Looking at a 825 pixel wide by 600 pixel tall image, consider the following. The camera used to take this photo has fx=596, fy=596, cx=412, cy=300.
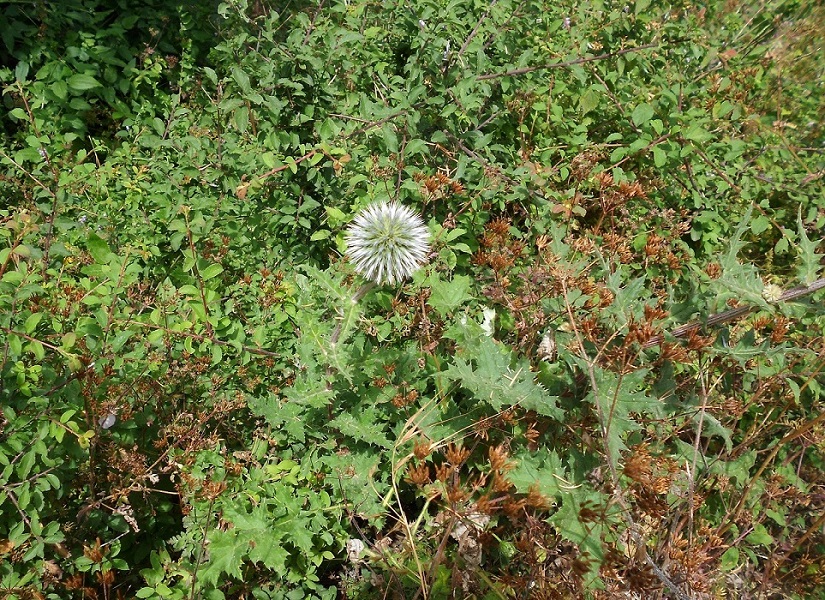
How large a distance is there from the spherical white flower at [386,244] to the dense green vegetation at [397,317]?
14 cm

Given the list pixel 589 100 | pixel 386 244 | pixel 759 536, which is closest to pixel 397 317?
pixel 386 244

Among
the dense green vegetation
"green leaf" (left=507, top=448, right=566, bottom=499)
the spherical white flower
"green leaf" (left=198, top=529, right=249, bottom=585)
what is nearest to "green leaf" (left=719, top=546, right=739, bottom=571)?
the dense green vegetation

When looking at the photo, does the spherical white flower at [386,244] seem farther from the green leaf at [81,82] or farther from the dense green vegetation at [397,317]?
the green leaf at [81,82]

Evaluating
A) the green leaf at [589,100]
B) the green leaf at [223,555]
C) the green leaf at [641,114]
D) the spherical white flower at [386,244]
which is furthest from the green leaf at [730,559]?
the green leaf at [589,100]

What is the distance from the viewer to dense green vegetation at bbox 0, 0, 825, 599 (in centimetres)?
→ 218

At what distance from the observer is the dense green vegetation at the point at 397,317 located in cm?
218

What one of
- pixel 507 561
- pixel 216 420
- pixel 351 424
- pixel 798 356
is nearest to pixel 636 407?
pixel 507 561

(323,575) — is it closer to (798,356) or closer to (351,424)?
(351,424)

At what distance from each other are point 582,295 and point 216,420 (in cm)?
167

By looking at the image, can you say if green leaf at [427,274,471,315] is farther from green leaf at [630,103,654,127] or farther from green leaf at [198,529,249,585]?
green leaf at [630,103,654,127]

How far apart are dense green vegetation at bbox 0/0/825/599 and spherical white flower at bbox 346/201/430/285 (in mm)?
143

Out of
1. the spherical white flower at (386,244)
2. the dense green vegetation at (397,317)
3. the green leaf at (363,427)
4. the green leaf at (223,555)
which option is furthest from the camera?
the spherical white flower at (386,244)

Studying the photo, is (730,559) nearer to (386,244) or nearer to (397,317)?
(397,317)

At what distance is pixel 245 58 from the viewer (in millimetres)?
2904
